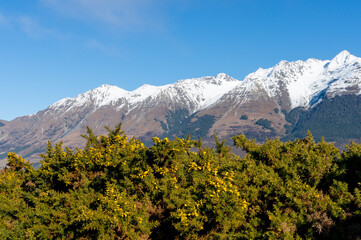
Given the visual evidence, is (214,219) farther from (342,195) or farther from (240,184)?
(342,195)

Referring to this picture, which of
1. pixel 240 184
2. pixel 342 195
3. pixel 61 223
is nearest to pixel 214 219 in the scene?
pixel 240 184

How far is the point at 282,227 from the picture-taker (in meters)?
19.7

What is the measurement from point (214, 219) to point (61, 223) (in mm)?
13209

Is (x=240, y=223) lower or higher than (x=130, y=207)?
lower

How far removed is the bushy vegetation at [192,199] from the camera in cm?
2081

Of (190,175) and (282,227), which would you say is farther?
(190,175)

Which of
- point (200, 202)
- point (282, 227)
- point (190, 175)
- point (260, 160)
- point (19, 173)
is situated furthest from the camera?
point (19, 173)

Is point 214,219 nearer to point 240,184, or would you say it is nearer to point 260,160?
point 240,184

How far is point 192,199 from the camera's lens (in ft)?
73.2

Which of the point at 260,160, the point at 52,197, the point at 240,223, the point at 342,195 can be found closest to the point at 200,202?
the point at 240,223

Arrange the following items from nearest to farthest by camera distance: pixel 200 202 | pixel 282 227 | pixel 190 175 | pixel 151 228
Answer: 1. pixel 282 227
2. pixel 200 202
3. pixel 151 228
4. pixel 190 175

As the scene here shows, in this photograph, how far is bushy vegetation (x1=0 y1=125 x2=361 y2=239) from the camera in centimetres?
2081

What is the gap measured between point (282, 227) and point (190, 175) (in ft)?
33.5

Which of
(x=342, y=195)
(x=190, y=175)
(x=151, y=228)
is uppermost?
(x=190, y=175)
